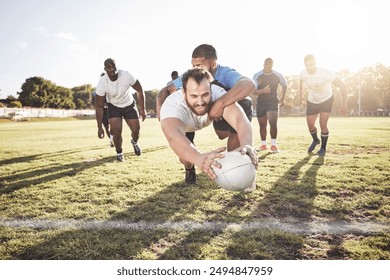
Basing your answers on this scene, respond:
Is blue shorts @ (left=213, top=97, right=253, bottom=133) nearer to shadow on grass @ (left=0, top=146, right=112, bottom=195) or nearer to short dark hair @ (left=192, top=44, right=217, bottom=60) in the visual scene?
short dark hair @ (left=192, top=44, right=217, bottom=60)

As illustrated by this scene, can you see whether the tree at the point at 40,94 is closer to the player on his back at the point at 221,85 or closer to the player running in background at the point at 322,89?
the player running in background at the point at 322,89

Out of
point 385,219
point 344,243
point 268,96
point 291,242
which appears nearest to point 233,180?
point 291,242

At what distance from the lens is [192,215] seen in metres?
3.45

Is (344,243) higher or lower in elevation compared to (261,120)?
lower

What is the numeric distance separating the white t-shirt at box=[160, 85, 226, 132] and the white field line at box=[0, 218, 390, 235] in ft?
4.11

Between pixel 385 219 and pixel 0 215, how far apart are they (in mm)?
4753

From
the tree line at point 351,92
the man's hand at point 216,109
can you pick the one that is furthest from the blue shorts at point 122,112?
the tree line at point 351,92

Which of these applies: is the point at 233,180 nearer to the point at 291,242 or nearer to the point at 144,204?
the point at 291,242

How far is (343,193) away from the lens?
13.9 feet

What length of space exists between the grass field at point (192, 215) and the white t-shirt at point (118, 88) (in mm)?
2135

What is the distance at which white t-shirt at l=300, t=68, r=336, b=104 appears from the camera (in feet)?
25.5

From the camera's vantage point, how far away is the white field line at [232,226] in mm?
3043
